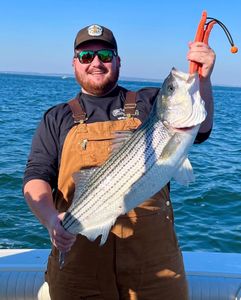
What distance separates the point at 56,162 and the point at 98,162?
33cm

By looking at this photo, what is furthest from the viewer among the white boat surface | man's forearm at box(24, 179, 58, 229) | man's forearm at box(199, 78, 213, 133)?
the white boat surface

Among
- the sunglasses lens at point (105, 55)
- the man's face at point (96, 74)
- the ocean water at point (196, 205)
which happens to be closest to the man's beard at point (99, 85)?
the man's face at point (96, 74)

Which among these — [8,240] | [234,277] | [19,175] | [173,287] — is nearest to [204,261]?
[234,277]

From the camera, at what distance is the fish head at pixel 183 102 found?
116 inches

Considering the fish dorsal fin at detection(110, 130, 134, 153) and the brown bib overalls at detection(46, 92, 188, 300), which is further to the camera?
the brown bib overalls at detection(46, 92, 188, 300)

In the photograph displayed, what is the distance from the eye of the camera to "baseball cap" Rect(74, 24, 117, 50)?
12.4 ft

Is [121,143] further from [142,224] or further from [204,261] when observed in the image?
[204,261]

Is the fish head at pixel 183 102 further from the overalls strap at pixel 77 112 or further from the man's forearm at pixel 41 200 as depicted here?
the man's forearm at pixel 41 200

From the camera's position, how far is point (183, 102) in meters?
2.97

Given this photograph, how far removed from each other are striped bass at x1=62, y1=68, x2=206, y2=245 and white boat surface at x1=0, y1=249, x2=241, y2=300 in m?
1.31

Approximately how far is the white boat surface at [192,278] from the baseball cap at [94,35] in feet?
6.94

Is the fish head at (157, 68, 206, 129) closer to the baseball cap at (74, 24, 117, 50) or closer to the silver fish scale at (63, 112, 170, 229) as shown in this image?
the silver fish scale at (63, 112, 170, 229)

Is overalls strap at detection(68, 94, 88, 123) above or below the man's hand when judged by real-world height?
below

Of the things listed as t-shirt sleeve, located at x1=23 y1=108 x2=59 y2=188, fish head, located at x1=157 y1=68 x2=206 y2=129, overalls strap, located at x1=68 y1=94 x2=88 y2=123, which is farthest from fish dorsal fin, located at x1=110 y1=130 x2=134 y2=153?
t-shirt sleeve, located at x1=23 y1=108 x2=59 y2=188
